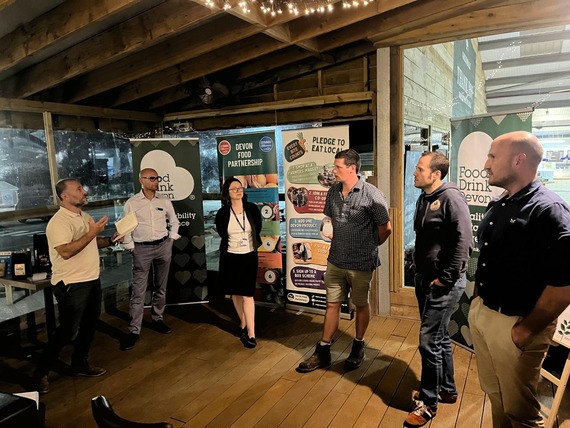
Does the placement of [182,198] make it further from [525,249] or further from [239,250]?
[525,249]

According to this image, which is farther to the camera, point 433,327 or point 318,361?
point 318,361

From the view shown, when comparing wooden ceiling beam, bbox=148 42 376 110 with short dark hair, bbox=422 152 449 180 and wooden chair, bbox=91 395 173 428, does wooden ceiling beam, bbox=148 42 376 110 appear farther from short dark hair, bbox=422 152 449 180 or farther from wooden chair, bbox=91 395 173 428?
wooden chair, bbox=91 395 173 428

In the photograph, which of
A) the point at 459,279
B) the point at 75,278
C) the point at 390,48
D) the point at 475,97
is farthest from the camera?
the point at 475,97

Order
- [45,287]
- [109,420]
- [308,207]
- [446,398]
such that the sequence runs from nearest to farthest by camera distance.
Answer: [109,420] < [446,398] < [45,287] < [308,207]

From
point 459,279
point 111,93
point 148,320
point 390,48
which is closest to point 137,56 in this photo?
point 111,93

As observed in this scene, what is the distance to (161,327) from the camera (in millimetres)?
3938

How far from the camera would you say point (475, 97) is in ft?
19.8

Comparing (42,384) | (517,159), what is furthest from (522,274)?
(42,384)

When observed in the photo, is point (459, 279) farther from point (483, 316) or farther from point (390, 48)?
point (390, 48)

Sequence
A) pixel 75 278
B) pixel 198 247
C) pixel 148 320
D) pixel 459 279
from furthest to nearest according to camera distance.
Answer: pixel 198 247 < pixel 148 320 < pixel 75 278 < pixel 459 279

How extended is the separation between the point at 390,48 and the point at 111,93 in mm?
3128

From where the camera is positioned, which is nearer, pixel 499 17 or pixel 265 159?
pixel 499 17

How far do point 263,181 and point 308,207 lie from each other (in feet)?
1.91

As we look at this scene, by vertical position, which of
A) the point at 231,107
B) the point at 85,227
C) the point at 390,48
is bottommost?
the point at 85,227
